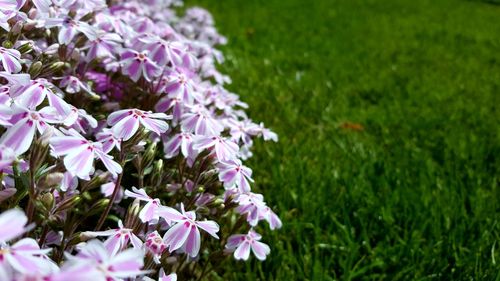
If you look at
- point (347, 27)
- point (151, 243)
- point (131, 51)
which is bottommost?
point (347, 27)

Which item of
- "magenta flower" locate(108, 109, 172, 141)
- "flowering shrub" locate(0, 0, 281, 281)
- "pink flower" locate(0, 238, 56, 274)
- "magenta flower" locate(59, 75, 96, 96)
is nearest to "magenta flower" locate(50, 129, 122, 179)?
"flowering shrub" locate(0, 0, 281, 281)

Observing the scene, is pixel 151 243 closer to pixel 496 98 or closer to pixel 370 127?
pixel 370 127

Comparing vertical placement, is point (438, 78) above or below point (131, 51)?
below

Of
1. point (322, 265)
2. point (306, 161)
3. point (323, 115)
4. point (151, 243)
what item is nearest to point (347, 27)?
point (323, 115)

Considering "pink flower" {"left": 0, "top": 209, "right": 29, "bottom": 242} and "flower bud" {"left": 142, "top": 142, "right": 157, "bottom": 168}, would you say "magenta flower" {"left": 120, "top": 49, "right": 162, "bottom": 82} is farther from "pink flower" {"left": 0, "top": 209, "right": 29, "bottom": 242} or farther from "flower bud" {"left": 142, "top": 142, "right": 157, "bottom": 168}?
"pink flower" {"left": 0, "top": 209, "right": 29, "bottom": 242}

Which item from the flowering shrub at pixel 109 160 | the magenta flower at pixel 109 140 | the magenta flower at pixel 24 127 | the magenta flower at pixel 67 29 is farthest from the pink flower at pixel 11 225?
the magenta flower at pixel 67 29

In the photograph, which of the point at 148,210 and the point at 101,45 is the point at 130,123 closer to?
the point at 148,210
